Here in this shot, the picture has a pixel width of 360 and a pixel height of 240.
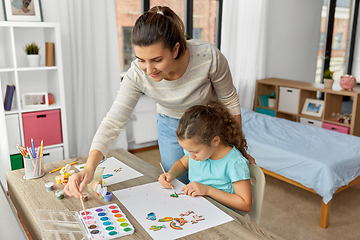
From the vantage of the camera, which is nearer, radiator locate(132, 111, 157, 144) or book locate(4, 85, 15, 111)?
book locate(4, 85, 15, 111)

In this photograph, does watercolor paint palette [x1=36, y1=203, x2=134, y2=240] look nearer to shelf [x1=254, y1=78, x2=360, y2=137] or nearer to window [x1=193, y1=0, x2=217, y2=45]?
shelf [x1=254, y1=78, x2=360, y2=137]

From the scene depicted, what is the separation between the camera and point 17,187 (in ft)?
4.35

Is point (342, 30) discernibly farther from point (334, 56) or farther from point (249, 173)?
point (249, 173)

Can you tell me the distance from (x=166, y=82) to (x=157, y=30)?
296mm

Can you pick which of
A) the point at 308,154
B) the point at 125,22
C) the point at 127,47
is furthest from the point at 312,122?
the point at 125,22

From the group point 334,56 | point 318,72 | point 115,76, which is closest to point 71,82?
point 115,76

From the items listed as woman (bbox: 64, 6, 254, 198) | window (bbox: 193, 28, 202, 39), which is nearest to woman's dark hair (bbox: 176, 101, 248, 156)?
woman (bbox: 64, 6, 254, 198)

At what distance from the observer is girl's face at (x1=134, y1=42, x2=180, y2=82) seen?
1140 mm

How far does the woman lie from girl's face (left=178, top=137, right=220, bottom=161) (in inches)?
8.1

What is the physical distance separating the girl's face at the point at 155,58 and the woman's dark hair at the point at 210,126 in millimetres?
200

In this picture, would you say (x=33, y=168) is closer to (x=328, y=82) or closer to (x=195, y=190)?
(x=195, y=190)

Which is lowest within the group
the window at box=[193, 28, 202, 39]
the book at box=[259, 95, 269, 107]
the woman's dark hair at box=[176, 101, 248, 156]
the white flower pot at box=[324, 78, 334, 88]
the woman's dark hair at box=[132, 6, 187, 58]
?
the book at box=[259, 95, 269, 107]

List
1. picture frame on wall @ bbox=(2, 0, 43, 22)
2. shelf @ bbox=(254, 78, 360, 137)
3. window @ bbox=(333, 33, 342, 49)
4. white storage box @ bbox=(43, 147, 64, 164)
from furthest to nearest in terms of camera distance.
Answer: window @ bbox=(333, 33, 342, 49), shelf @ bbox=(254, 78, 360, 137), white storage box @ bbox=(43, 147, 64, 164), picture frame on wall @ bbox=(2, 0, 43, 22)

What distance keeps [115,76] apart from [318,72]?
3379mm
